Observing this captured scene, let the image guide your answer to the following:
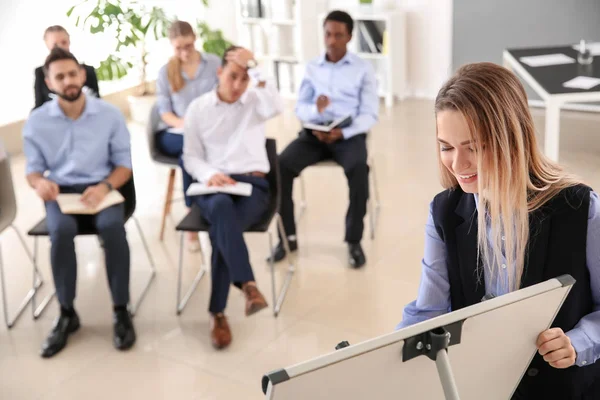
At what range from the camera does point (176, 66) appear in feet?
15.5

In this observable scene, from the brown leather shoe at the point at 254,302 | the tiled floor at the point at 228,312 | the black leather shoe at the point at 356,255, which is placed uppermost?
the brown leather shoe at the point at 254,302

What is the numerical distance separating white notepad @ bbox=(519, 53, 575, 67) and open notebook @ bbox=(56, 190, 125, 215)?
291 cm

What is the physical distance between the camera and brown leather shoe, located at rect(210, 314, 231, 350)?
350 centimetres

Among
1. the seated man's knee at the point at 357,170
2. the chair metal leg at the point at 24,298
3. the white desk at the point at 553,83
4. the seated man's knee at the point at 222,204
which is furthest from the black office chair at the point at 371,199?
the chair metal leg at the point at 24,298

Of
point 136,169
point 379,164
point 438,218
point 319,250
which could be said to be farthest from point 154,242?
point 438,218

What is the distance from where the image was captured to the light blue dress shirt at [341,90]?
457cm

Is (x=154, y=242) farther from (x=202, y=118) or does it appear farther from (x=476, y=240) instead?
(x=476, y=240)

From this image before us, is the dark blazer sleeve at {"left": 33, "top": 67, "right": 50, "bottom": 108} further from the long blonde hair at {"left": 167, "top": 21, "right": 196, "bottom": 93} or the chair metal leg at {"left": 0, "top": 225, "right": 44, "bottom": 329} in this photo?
the chair metal leg at {"left": 0, "top": 225, "right": 44, "bottom": 329}

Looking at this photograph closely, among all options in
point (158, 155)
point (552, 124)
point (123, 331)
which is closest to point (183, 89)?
point (158, 155)

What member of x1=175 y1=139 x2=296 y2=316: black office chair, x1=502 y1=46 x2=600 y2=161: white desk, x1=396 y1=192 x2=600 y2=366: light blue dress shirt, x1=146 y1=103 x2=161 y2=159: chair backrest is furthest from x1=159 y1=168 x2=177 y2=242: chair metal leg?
x1=396 y1=192 x2=600 y2=366: light blue dress shirt

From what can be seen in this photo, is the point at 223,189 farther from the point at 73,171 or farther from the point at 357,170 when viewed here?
the point at 357,170

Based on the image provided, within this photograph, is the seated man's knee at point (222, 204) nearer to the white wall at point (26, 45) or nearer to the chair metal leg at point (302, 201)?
the chair metal leg at point (302, 201)

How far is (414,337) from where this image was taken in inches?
48.1

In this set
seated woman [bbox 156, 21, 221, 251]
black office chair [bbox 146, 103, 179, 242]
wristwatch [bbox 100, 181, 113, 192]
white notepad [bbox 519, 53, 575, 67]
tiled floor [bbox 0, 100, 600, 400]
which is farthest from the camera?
white notepad [bbox 519, 53, 575, 67]
